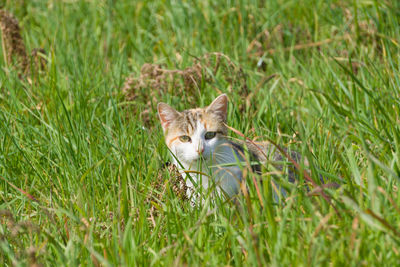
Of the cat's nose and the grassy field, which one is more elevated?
the grassy field

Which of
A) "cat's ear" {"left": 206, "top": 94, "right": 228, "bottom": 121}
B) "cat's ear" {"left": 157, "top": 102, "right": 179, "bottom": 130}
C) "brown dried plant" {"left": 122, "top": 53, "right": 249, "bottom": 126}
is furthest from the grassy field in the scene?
"cat's ear" {"left": 206, "top": 94, "right": 228, "bottom": 121}

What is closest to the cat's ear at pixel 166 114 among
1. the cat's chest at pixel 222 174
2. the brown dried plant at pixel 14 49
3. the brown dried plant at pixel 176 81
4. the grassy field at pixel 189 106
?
the grassy field at pixel 189 106

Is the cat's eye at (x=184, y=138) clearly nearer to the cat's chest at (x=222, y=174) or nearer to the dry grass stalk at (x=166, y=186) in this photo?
the cat's chest at (x=222, y=174)

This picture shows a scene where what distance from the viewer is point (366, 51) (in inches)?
165

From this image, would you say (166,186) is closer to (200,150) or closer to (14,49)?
(200,150)

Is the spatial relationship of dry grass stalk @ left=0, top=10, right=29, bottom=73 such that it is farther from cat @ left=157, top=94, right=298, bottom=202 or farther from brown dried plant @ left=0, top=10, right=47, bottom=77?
cat @ left=157, top=94, right=298, bottom=202

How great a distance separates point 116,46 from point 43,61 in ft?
2.44

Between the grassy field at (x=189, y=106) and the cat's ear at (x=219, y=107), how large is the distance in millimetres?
227

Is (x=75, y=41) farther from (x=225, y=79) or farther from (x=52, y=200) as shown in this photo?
(x=52, y=200)

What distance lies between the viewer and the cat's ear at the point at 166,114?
3.34 meters

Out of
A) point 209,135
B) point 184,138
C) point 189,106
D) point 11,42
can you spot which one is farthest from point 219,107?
point 11,42

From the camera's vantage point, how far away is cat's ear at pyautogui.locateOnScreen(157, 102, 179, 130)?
3.34 meters

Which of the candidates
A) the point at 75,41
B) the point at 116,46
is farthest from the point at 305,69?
the point at 75,41

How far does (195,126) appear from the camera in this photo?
3.32 meters
